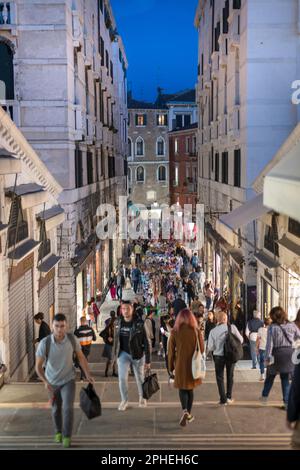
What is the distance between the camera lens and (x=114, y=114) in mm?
43812

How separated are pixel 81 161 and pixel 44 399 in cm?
1621

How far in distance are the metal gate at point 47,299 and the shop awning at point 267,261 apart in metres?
5.88

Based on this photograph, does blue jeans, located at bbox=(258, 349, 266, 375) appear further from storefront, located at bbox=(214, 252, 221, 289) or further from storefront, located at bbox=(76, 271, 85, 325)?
storefront, located at bbox=(214, 252, 221, 289)

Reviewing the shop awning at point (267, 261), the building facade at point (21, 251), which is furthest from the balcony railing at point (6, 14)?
the shop awning at point (267, 261)

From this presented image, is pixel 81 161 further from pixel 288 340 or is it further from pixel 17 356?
pixel 288 340

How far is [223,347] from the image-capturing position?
30.5 ft

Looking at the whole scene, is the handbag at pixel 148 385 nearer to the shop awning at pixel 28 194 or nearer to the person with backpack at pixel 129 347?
the person with backpack at pixel 129 347

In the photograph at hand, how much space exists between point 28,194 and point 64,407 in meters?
7.27

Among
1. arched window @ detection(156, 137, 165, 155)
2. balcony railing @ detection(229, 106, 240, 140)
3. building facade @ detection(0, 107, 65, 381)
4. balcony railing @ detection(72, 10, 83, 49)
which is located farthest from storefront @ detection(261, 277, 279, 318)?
arched window @ detection(156, 137, 165, 155)

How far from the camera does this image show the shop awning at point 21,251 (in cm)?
1258

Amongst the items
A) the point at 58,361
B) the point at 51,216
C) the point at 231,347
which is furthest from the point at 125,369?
the point at 51,216

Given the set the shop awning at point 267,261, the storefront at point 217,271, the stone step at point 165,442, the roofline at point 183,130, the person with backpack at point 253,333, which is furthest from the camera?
the roofline at point 183,130

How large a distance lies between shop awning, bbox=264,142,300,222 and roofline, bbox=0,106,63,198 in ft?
29.1
